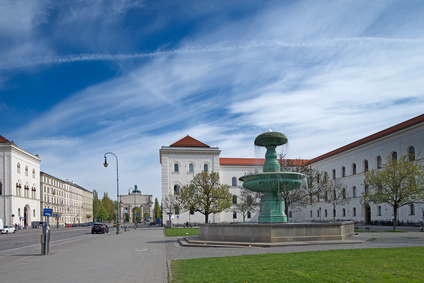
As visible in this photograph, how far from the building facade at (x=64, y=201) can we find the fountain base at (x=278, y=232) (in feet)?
228

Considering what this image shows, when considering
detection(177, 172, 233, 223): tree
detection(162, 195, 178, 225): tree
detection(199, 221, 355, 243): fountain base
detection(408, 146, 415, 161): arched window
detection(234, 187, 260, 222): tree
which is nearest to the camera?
detection(199, 221, 355, 243): fountain base

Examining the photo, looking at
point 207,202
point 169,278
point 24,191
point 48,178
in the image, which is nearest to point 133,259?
point 169,278

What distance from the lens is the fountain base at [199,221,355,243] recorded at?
1791 centimetres

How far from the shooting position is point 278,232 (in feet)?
58.7

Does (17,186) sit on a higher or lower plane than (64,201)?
higher

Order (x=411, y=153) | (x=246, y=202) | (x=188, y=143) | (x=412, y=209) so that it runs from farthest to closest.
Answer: (x=188, y=143), (x=246, y=202), (x=412, y=209), (x=411, y=153)

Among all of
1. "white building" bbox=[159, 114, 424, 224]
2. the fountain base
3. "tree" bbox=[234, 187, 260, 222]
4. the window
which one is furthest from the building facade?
the fountain base

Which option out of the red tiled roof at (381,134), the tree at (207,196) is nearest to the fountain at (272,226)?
the red tiled roof at (381,134)

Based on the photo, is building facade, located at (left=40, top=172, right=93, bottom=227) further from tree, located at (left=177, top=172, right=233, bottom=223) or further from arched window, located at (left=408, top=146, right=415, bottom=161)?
arched window, located at (left=408, top=146, right=415, bottom=161)

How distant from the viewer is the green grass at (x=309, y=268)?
29.6 ft

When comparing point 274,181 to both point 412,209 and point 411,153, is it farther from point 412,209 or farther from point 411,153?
point 412,209

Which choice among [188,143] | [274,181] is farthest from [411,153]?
[188,143]

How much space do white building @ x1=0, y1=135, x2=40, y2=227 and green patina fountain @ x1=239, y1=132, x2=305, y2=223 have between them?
65.2 meters

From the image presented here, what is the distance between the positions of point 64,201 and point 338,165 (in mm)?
82719
